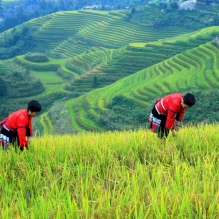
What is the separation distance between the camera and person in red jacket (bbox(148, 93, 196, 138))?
3.45 meters

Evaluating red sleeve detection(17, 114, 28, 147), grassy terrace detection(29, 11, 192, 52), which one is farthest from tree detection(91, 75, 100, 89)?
red sleeve detection(17, 114, 28, 147)

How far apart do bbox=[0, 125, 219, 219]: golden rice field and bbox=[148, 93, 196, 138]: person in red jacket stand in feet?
0.50

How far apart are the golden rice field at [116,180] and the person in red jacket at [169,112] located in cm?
15

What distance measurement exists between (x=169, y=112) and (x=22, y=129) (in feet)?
5.52

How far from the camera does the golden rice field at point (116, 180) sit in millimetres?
1841

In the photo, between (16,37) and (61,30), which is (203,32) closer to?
(61,30)

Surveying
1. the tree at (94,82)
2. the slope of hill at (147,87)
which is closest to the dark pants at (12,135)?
the slope of hill at (147,87)

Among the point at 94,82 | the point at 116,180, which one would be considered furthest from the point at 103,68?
the point at 116,180

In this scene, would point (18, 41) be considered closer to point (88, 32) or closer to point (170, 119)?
point (88, 32)

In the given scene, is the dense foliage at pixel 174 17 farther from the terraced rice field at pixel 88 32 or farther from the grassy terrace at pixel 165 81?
the grassy terrace at pixel 165 81

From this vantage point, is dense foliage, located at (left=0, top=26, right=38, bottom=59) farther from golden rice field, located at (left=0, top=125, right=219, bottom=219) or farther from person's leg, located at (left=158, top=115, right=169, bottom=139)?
golden rice field, located at (left=0, top=125, right=219, bottom=219)

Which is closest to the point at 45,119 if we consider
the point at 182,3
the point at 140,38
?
the point at 140,38

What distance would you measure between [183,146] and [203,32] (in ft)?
145

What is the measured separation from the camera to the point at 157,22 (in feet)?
196
